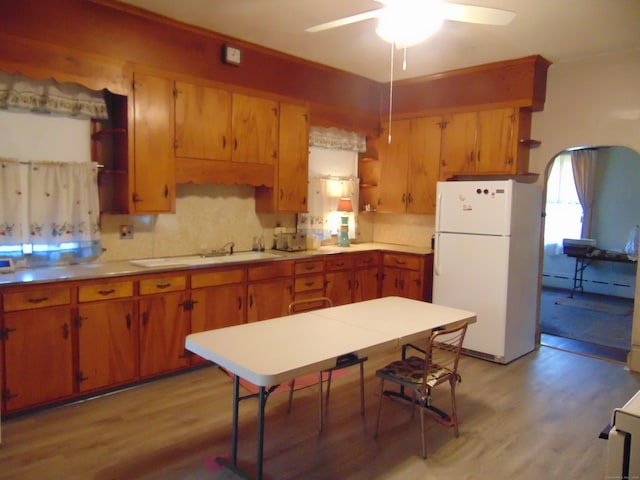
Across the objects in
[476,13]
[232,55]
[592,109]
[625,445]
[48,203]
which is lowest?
[625,445]

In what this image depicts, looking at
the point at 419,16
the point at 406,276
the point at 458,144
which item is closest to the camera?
the point at 419,16

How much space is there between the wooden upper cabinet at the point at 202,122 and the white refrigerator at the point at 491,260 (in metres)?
2.05

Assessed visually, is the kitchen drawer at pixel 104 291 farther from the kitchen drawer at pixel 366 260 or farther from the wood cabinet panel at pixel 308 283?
the kitchen drawer at pixel 366 260

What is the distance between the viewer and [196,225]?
4191mm

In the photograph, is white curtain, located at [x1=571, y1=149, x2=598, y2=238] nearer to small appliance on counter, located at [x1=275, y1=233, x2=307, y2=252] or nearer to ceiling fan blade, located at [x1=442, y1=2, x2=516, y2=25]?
small appliance on counter, located at [x1=275, y1=233, x2=307, y2=252]

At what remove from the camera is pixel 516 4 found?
10.2 feet

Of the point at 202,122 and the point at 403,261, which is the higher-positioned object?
the point at 202,122

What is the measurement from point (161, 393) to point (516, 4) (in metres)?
3.60

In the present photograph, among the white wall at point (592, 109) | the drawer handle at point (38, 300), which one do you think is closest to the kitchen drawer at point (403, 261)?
the white wall at point (592, 109)

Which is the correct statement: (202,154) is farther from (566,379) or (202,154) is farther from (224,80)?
(566,379)

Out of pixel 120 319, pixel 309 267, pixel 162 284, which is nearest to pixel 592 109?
pixel 309 267

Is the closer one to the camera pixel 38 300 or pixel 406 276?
pixel 38 300

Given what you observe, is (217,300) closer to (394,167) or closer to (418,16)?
(418,16)

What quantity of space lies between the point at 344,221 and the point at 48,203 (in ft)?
9.98
